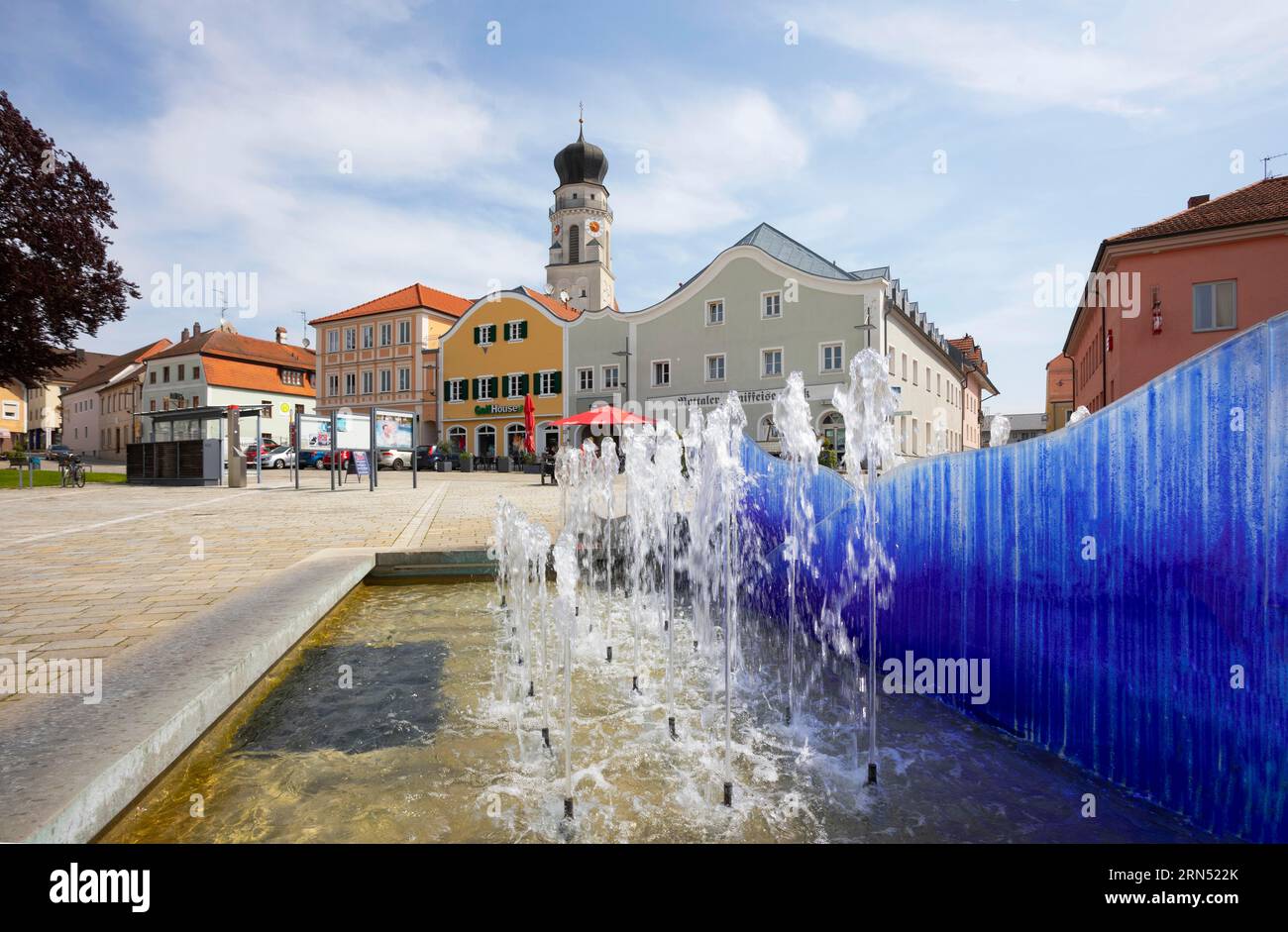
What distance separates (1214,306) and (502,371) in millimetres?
33085

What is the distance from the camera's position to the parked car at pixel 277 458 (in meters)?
35.2

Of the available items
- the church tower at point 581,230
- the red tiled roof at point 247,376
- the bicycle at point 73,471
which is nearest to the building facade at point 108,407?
the red tiled roof at point 247,376

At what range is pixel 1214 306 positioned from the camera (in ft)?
66.8

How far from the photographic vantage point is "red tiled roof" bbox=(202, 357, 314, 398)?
50.9 m

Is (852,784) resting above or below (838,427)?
below

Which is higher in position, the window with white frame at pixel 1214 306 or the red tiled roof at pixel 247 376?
the red tiled roof at pixel 247 376

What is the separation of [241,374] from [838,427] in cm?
4675

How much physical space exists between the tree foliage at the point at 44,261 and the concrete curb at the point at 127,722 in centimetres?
2352

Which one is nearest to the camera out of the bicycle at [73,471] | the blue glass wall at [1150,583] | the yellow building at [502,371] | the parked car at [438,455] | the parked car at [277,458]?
the blue glass wall at [1150,583]

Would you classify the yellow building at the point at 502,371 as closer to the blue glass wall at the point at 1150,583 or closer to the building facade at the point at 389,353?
the building facade at the point at 389,353

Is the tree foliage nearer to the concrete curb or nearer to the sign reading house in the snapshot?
the sign reading house
